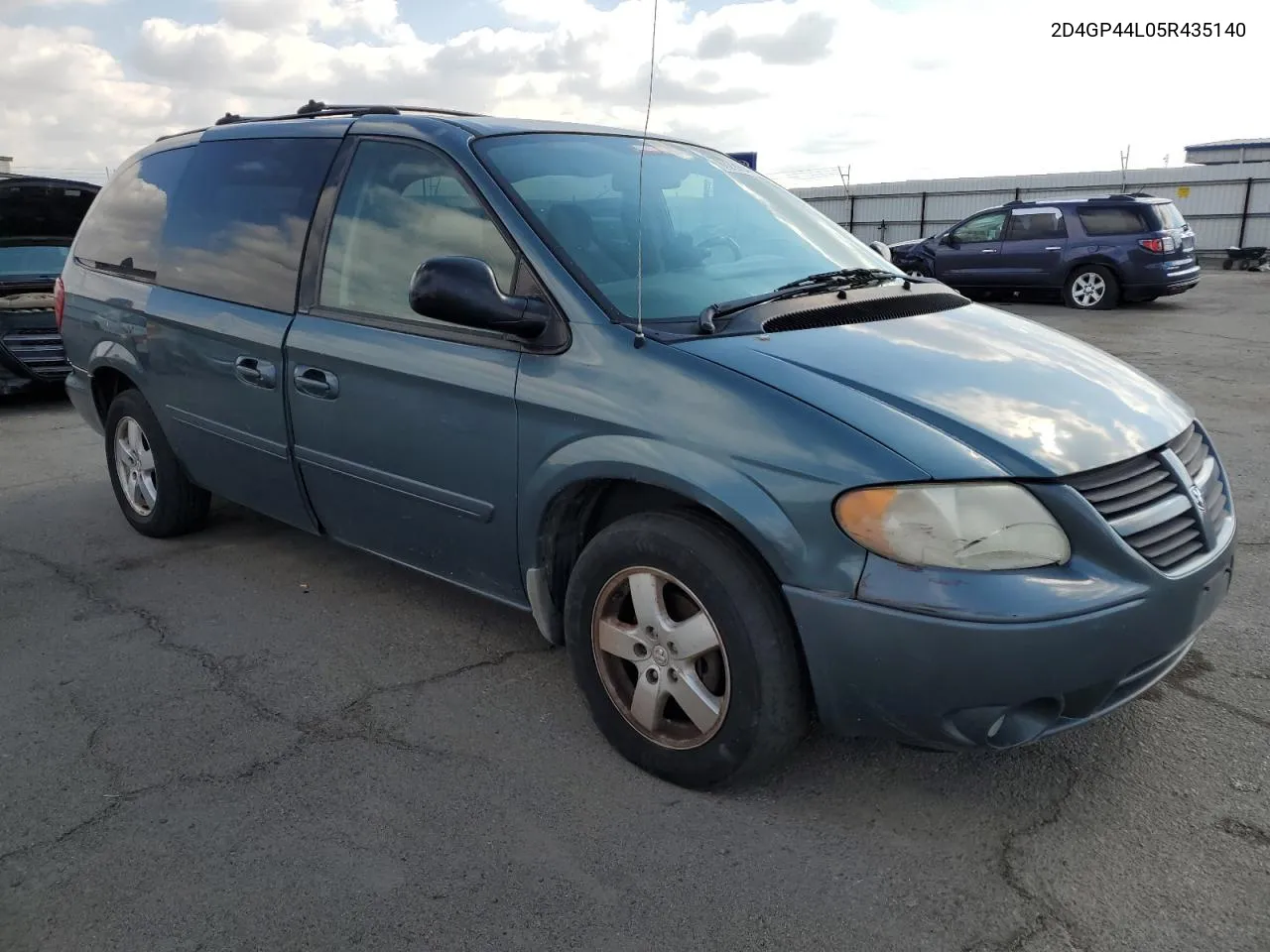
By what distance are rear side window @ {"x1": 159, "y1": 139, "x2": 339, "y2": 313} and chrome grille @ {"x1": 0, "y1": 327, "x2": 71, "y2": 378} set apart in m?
4.51

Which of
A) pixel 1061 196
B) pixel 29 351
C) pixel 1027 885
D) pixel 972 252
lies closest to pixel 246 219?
pixel 1027 885

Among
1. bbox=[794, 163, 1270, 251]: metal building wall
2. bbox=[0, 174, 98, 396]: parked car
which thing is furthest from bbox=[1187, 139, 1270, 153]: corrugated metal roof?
bbox=[0, 174, 98, 396]: parked car

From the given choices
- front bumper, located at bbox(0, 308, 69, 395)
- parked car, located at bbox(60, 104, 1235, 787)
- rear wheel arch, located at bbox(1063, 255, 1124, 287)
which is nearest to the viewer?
parked car, located at bbox(60, 104, 1235, 787)

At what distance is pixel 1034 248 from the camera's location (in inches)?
625

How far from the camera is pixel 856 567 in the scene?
238 centimetres

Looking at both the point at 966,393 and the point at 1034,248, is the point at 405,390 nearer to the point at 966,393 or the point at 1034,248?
the point at 966,393

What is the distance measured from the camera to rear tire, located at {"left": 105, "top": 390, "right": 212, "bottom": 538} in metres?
4.71

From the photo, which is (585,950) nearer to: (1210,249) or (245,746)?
(245,746)

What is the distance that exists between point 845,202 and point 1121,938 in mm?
33637

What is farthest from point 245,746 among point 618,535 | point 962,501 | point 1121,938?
point 1121,938

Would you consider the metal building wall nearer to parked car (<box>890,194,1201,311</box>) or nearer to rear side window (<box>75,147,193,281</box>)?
parked car (<box>890,194,1201,311</box>)

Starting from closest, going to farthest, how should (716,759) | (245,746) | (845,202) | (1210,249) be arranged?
(716,759) < (245,746) < (1210,249) < (845,202)

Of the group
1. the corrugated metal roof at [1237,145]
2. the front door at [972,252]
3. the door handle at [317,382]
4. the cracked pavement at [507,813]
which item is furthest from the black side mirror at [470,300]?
the corrugated metal roof at [1237,145]

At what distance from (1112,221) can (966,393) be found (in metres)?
14.2
